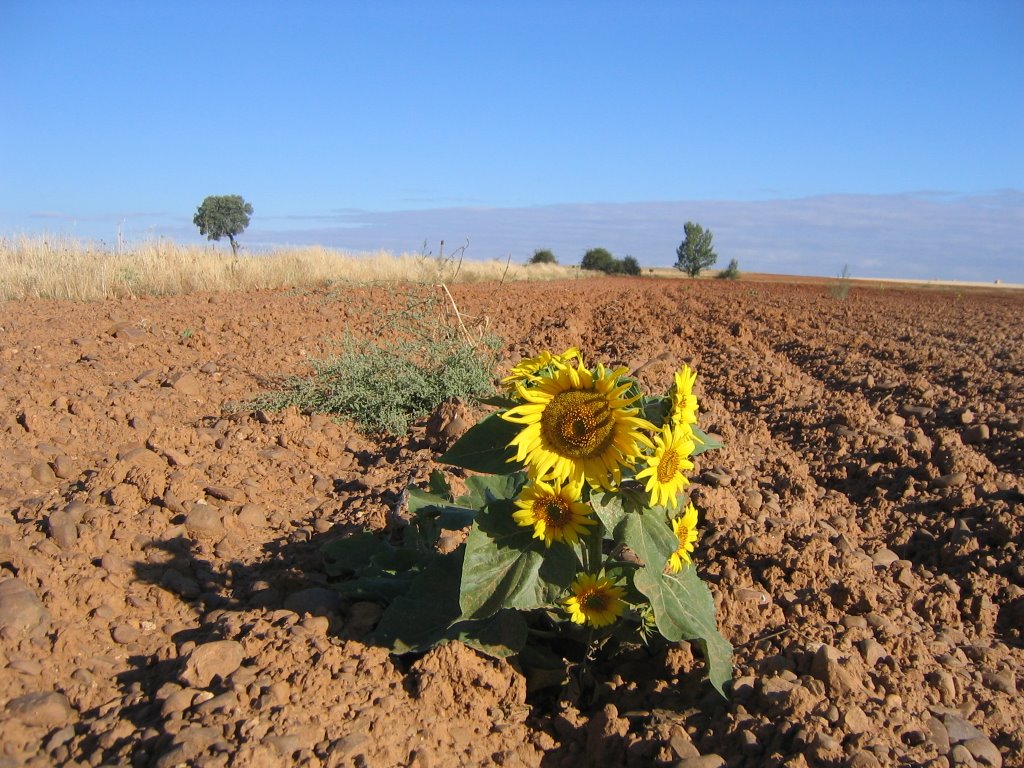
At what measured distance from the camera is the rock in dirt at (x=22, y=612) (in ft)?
8.82

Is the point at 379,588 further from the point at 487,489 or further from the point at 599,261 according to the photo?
the point at 599,261

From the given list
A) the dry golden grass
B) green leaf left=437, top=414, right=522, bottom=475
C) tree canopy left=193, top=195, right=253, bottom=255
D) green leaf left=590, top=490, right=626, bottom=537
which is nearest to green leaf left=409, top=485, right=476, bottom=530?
green leaf left=437, top=414, right=522, bottom=475

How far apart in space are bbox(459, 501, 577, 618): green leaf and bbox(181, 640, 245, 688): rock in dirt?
28.6 inches

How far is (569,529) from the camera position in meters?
2.34

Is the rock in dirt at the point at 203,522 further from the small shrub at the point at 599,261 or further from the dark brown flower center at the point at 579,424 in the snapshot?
the small shrub at the point at 599,261

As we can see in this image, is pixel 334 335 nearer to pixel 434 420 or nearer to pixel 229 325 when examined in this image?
pixel 229 325

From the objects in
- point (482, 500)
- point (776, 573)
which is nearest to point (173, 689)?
point (482, 500)

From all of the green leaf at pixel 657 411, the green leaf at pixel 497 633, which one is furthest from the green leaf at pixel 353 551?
the green leaf at pixel 657 411

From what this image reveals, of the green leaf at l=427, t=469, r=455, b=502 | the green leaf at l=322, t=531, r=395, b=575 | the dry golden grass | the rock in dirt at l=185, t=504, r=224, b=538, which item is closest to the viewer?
the green leaf at l=427, t=469, r=455, b=502

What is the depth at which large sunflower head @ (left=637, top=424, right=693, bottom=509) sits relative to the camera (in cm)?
223

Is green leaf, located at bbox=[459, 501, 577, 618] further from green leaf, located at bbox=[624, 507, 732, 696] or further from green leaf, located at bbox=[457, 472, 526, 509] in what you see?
green leaf, located at bbox=[457, 472, 526, 509]

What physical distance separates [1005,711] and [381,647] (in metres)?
1.82

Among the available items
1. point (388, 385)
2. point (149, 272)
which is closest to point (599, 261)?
point (149, 272)

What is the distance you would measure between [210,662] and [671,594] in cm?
135
